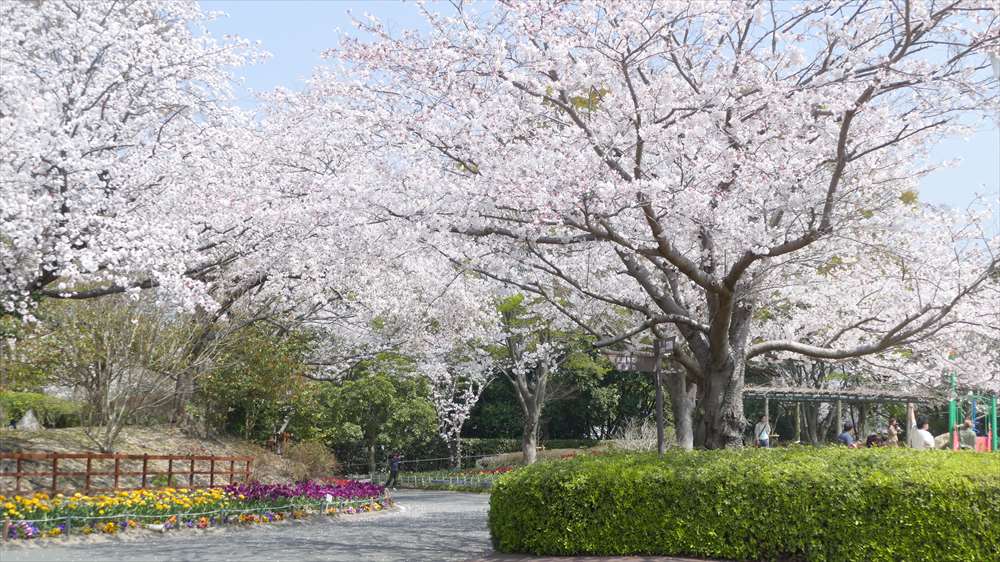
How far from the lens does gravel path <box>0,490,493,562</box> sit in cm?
1069

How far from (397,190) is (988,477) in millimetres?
7968

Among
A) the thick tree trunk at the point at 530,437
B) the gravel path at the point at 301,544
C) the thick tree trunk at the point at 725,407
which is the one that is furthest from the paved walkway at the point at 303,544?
the thick tree trunk at the point at 530,437

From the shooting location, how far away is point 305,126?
19359mm

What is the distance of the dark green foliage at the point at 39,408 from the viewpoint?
85.5ft

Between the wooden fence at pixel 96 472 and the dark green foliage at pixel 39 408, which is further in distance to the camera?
the dark green foliage at pixel 39 408

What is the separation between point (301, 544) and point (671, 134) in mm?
7606

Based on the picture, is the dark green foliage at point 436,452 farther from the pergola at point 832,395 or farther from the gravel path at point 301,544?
the gravel path at point 301,544

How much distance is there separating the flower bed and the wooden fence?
0.56 metres

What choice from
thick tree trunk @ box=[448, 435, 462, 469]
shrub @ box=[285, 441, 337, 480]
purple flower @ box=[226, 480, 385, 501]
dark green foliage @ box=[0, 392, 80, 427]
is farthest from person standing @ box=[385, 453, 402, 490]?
dark green foliage @ box=[0, 392, 80, 427]

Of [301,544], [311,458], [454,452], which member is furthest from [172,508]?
[454,452]

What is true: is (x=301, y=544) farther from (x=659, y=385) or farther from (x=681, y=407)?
(x=681, y=407)

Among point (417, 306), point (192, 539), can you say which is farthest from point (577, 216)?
point (417, 306)

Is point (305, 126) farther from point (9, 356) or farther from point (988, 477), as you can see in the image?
point (988, 477)

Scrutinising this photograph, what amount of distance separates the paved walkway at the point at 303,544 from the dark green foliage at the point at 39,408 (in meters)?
13.9
